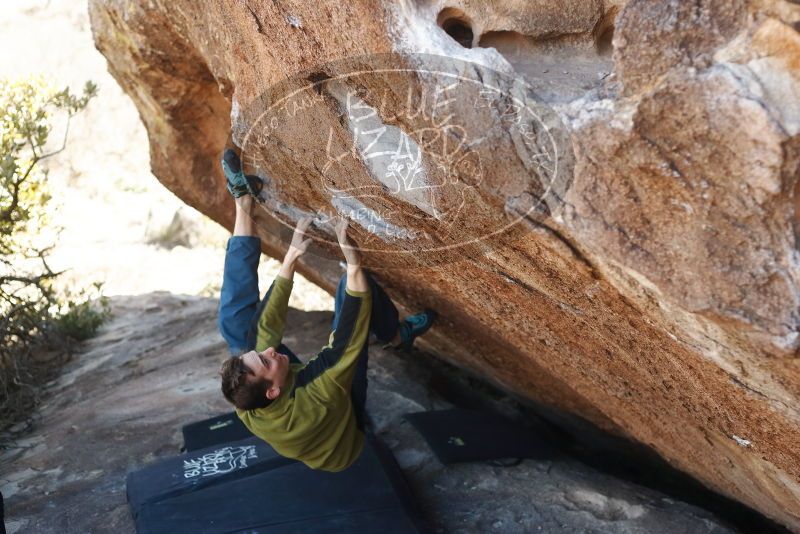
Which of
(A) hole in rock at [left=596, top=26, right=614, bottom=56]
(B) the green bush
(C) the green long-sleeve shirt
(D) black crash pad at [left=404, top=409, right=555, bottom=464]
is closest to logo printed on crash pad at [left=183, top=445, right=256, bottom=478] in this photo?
(C) the green long-sleeve shirt

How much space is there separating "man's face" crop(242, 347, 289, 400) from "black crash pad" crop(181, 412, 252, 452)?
113cm

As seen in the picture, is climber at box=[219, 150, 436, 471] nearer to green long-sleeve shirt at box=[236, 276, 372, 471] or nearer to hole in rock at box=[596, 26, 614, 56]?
green long-sleeve shirt at box=[236, 276, 372, 471]

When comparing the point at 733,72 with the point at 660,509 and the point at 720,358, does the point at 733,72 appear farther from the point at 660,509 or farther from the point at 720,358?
the point at 660,509

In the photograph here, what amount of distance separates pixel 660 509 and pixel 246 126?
2659 millimetres

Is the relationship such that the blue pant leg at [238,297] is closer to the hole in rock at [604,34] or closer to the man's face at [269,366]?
the man's face at [269,366]

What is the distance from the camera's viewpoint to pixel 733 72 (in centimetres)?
188

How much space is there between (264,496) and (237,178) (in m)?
1.54

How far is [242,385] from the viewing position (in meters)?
3.27

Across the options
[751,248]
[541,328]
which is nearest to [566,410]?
[541,328]

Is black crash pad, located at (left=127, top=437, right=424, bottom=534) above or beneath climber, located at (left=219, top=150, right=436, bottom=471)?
beneath

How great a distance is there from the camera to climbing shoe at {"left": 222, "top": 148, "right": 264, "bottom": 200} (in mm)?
3842

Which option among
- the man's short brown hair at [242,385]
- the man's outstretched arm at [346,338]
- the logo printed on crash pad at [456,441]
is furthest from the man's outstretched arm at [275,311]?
the logo printed on crash pad at [456,441]

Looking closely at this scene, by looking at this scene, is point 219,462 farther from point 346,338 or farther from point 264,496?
point 346,338

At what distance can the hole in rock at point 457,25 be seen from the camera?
2.59m
